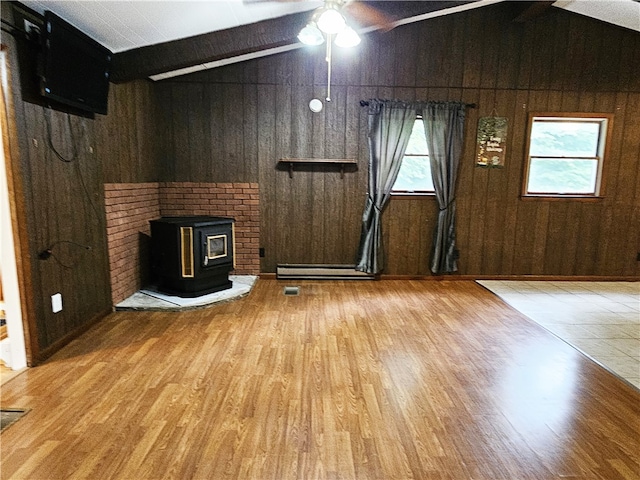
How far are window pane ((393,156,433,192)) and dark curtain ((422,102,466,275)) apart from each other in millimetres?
165

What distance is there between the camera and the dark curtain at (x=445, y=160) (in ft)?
15.6

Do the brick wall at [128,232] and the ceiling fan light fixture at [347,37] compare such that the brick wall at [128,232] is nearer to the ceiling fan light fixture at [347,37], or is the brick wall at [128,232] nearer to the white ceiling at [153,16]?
the white ceiling at [153,16]

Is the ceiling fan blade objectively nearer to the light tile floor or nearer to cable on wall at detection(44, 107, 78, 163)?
cable on wall at detection(44, 107, 78, 163)

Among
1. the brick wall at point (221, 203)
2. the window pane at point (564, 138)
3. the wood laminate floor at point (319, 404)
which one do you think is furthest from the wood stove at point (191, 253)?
the window pane at point (564, 138)

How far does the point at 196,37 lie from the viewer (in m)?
3.61

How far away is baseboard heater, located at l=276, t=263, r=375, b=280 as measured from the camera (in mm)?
5023

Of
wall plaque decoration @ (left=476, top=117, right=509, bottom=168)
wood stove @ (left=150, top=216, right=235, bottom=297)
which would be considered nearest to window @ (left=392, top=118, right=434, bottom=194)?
wall plaque decoration @ (left=476, top=117, right=509, bottom=168)

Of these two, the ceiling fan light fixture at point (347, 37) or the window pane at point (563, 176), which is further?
the window pane at point (563, 176)

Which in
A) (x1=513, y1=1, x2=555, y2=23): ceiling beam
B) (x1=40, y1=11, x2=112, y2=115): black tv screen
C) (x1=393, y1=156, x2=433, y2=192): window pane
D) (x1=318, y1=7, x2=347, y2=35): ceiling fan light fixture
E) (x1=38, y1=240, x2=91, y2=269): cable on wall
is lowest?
(x1=38, y1=240, x2=91, y2=269): cable on wall

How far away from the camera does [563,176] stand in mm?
5008

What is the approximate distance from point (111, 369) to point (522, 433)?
Result: 2495 millimetres

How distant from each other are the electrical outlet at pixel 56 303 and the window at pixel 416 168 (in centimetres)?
366

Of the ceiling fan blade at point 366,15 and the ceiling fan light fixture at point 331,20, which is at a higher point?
the ceiling fan blade at point 366,15

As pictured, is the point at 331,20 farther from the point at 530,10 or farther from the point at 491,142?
the point at 491,142
